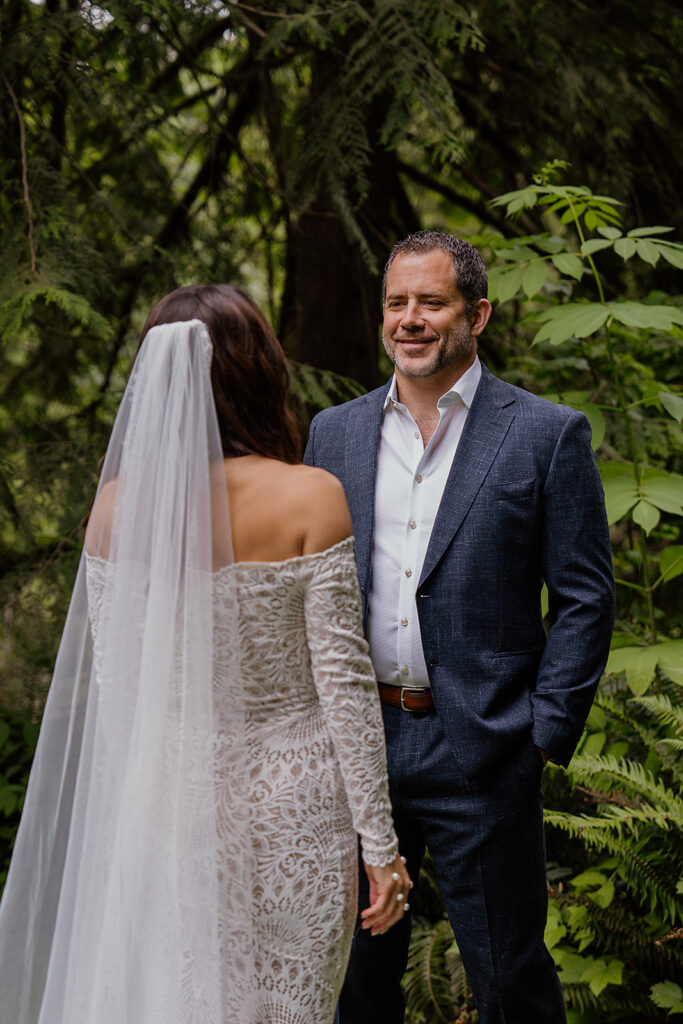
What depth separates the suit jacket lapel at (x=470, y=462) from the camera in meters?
2.19

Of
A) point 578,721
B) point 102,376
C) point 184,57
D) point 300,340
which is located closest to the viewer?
point 578,721

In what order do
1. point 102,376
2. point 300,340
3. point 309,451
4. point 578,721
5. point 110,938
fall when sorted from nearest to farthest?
point 110,938, point 578,721, point 309,451, point 300,340, point 102,376

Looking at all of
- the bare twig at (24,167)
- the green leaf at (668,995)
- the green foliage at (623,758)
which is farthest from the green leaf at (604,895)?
the bare twig at (24,167)

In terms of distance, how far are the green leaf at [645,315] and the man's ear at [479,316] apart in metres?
0.42

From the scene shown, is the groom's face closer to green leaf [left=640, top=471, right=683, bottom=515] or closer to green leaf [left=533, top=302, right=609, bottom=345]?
green leaf [left=533, top=302, right=609, bottom=345]

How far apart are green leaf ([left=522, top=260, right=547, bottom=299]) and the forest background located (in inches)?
0.5

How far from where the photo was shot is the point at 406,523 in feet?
7.57

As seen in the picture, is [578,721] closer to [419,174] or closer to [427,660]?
[427,660]

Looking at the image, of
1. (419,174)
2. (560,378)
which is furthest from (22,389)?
(560,378)

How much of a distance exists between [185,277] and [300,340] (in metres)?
0.73

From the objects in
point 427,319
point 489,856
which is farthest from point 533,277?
point 489,856

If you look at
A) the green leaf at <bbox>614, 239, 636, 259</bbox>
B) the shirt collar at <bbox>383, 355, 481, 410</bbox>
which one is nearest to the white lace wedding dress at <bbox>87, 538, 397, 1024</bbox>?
the shirt collar at <bbox>383, 355, 481, 410</bbox>

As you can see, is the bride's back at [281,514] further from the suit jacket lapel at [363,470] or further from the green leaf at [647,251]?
the green leaf at [647,251]

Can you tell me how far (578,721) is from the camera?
2.14 metres
